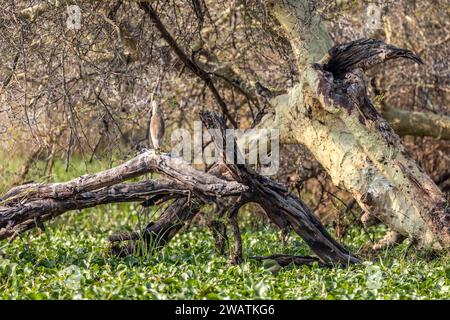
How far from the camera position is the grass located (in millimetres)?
5637

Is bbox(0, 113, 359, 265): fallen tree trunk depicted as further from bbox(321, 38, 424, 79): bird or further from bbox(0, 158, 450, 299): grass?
bbox(321, 38, 424, 79): bird

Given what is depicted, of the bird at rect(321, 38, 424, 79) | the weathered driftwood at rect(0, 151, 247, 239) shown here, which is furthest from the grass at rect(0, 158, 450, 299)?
the bird at rect(321, 38, 424, 79)

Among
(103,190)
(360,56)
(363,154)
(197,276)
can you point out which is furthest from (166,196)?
(360,56)

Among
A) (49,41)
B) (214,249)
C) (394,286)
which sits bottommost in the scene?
(394,286)

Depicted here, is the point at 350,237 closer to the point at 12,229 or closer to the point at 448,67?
the point at 448,67

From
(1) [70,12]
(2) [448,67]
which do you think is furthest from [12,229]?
(2) [448,67]

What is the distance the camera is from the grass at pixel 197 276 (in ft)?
18.5

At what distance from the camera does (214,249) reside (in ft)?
25.8

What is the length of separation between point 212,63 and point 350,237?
2310 mm

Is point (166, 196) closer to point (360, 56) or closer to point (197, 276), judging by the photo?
point (197, 276)

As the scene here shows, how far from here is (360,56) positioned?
7.41 meters

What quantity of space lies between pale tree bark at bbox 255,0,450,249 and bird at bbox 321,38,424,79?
9 cm

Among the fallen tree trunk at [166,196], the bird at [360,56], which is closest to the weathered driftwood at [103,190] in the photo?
the fallen tree trunk at [166,196]

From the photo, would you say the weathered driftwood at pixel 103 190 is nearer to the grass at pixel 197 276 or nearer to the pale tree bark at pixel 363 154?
the grass at pixel 197 276
